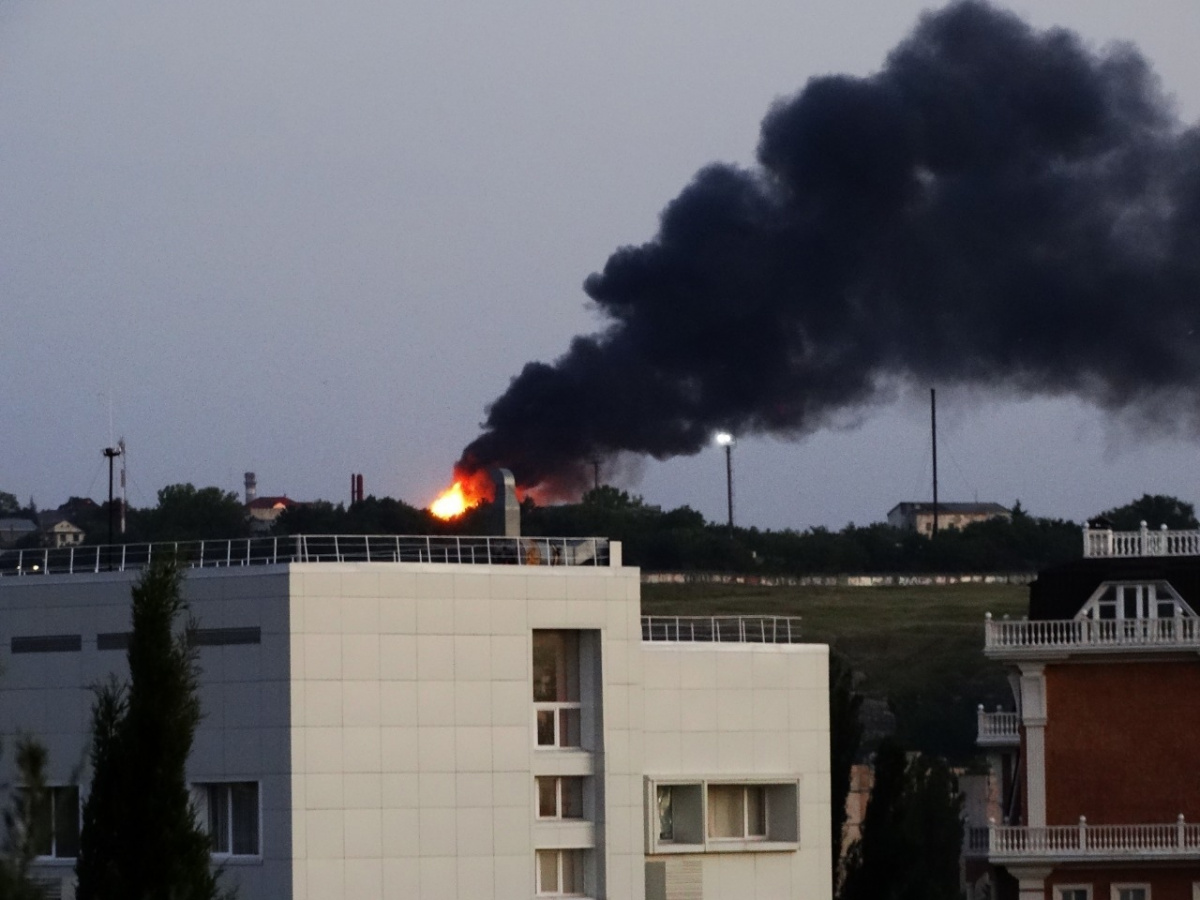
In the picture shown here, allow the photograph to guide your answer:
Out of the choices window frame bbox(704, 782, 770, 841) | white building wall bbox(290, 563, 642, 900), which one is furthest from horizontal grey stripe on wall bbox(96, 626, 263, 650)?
window frame bbox(704, 782, 770, 841)

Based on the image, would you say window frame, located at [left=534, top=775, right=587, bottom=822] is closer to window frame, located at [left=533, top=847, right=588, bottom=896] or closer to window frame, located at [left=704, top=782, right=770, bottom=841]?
window frame, located at [left=533, top=847, right=588, bottom=896]

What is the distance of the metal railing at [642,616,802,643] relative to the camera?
63.9 metres

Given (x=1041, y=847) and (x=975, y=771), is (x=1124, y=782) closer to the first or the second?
(x=1041, y=847)

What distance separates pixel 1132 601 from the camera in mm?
75875

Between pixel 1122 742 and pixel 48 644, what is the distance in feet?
96.5

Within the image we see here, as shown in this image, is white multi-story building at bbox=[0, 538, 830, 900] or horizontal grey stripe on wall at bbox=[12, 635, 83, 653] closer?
white multi-story building at bbox=[0, 538, 830, 900]

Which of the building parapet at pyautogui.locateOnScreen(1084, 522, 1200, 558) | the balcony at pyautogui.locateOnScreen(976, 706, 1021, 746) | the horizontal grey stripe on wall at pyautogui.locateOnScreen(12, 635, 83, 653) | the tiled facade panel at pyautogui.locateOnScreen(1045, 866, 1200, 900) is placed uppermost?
the building parapet at pyautogui.locateOnScreen(1084, 522, 1200, 558)

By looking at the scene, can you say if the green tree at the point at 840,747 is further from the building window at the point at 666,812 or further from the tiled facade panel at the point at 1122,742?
the building window at the point at 666,812

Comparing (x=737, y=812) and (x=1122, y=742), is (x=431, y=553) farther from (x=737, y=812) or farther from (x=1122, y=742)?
(x=1122, y=742)

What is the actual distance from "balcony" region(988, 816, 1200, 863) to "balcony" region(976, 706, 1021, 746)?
4224 mm

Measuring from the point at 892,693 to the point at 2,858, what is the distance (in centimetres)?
10383

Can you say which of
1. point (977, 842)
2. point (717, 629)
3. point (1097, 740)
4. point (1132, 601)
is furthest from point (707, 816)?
point (1132, 601)

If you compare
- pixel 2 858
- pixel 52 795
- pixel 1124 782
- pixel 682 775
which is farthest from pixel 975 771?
pixel 2 858

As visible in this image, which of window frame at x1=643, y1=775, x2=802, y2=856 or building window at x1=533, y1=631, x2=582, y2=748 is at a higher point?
building window at x1=533, y1=631, x2=582, y2=748
